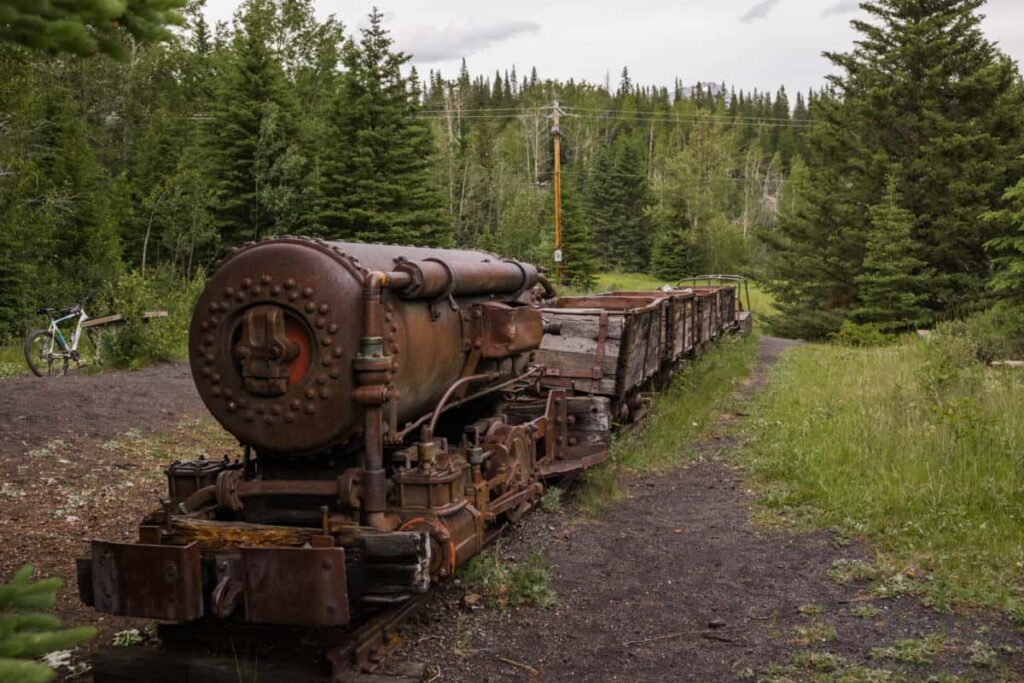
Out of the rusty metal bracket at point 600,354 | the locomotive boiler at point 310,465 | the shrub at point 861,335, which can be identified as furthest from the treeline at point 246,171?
the shrub at point 861,335

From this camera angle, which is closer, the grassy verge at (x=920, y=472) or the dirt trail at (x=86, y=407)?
the grassy verge at (x=920, y=472)

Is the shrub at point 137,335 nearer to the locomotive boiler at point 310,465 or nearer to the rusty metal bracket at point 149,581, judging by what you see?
the locomotive boiler at point 310,465

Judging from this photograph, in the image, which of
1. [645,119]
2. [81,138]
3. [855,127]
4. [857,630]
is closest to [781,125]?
[645,119]

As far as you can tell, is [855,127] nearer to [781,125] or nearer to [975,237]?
[975,237]

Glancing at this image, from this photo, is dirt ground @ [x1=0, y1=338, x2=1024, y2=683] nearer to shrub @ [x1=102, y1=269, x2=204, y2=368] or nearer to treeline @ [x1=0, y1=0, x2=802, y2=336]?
treeline @ [x1=0, y1=0, x2=802, y2=336]

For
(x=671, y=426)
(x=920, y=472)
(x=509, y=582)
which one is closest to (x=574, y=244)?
(x=671, y=426)

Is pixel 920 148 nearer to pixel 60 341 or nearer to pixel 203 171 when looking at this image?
pixel 60 341

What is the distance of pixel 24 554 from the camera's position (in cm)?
658

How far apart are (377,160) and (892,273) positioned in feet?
52.5

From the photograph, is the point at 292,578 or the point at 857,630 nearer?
the point at 292,578

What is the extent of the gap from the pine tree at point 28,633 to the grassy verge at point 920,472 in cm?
524

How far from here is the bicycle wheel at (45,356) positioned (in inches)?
591

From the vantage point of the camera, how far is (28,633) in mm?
2098

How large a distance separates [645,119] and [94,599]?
9364 centimetres
